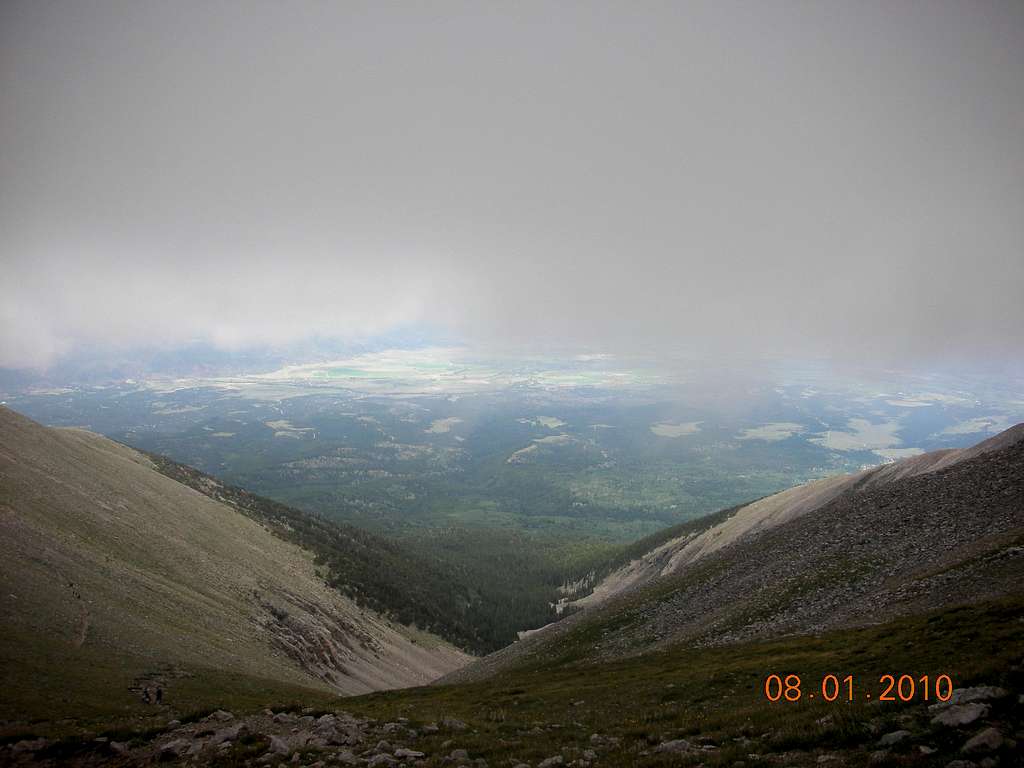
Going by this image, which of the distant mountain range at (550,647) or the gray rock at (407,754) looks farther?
the gray rock at (407,754)

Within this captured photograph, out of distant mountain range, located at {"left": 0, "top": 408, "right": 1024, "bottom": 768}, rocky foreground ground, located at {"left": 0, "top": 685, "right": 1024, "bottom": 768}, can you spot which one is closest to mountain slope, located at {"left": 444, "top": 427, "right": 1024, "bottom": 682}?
distant mountain range, located at {"left": 0, "top": 408, "right": 1024, "bottom": 768}

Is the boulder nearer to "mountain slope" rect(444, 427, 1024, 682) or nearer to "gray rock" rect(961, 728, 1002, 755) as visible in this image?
"gray rock" rect(961, 728, 1002, 755)

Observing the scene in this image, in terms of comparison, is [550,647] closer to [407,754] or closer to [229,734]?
[407,754]

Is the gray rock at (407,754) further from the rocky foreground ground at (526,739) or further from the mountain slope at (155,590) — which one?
the mountain slope at (155,590)

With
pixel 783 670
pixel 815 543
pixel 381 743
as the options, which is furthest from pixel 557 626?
pixel 381 743

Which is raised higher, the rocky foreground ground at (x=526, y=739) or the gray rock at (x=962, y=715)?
the gray rock at (x=962, y=715)
